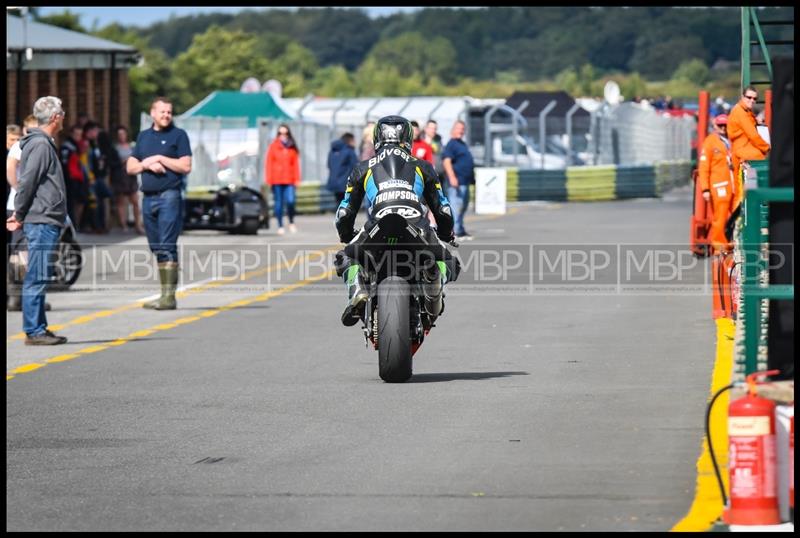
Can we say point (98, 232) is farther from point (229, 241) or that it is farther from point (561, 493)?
point (561, 493)

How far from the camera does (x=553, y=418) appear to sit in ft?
33.1

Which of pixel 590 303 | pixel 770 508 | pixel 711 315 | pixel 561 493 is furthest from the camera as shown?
pixel 590 303

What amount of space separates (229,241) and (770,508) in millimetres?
20712

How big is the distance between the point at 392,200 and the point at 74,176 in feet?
50.3

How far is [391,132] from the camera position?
1192 centimetres

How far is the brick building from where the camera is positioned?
33.8m

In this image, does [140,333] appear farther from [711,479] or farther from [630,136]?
[630,136]

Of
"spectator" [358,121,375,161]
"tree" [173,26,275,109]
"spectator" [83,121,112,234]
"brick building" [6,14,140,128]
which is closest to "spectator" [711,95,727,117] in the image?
"brick building" [6,14,140,128]

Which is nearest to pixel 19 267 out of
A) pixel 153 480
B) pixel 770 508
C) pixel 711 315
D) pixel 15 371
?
pixel 15 371

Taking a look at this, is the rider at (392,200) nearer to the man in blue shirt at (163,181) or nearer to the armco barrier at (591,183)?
the man in blue shirt at (163,181)

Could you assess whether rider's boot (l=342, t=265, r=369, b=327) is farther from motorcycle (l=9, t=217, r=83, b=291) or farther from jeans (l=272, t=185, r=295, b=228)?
jeans (l=272, t=185, r=295, b=228)

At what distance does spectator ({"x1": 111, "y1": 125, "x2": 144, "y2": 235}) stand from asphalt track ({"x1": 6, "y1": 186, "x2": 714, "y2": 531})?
9.37 m

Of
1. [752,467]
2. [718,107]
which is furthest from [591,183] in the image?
[752,467]

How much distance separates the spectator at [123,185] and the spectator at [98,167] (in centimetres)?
23
